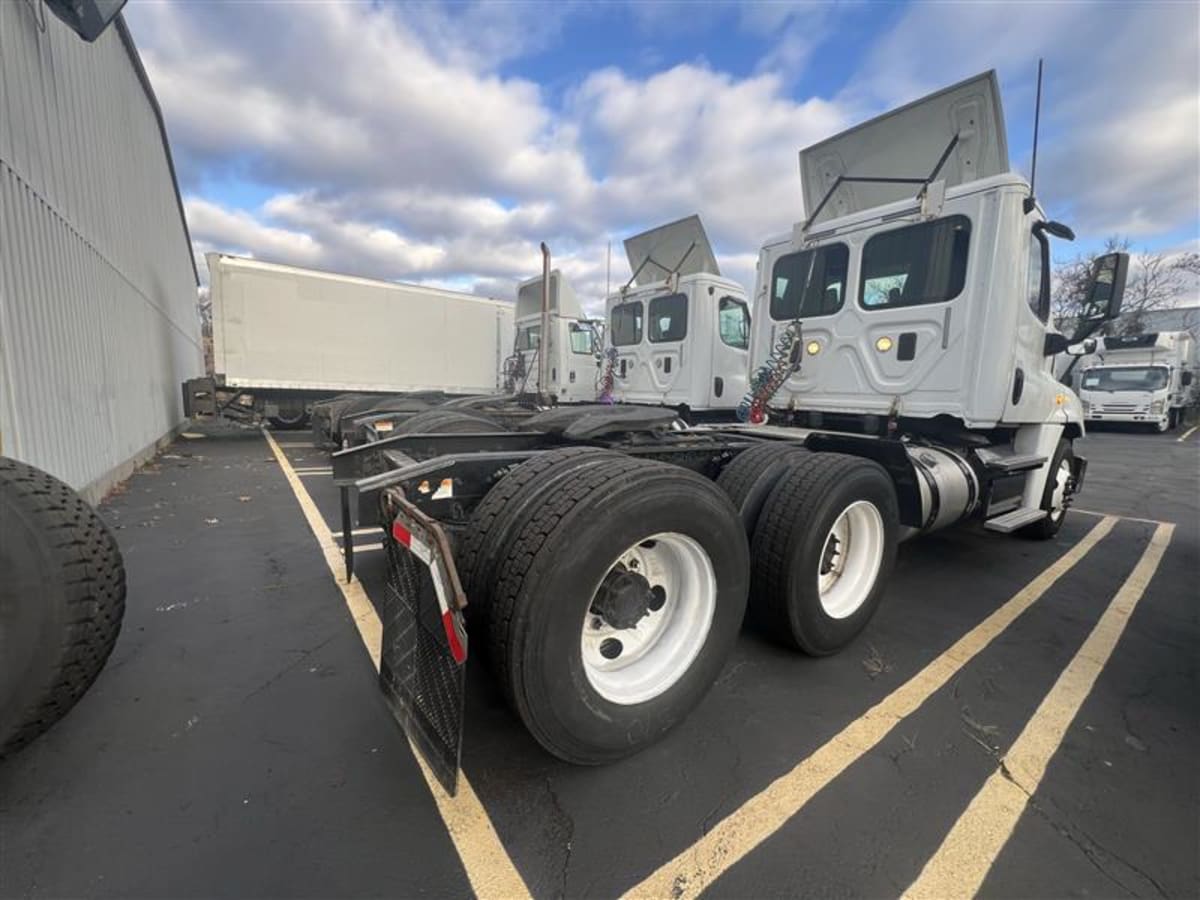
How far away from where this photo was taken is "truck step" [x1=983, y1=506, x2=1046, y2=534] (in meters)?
4.37

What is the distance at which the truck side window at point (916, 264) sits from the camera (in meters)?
4.20

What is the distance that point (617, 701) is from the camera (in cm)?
212

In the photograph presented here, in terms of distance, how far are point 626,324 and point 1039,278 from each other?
579 cm

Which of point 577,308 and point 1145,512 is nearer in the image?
point 1145,512

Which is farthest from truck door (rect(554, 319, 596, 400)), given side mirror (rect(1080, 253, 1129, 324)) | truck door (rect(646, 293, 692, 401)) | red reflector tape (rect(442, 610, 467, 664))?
red reflector tape (rect(442, 610, 467, 664))

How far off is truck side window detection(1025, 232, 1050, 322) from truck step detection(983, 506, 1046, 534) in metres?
1.75


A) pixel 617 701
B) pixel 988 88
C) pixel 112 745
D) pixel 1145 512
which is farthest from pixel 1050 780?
pixel 1145 512

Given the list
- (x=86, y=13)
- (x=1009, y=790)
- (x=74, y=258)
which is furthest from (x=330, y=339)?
(x=1009, y=790)

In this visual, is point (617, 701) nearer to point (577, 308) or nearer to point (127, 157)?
point (577, 308)

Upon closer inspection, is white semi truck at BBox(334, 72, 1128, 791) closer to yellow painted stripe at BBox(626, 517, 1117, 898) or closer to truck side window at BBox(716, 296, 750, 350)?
yellow painted stripe at BBox(626, 517, 1117, 898)

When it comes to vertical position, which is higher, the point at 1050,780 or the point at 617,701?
the point at 617,701

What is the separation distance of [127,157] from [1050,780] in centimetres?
1376

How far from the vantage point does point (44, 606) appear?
5.92 feet

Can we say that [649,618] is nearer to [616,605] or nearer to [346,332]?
[616,605]
